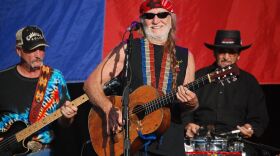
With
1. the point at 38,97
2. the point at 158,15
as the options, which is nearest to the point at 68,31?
the point at 38,97

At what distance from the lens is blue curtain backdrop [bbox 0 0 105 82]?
6930 millimetres

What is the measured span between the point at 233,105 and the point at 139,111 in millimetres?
1989

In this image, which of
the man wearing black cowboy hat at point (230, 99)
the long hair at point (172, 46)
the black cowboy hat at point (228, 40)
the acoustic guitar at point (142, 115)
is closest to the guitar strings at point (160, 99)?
the acoustic guitar at point (142, 115)

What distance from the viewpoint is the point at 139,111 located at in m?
5.31

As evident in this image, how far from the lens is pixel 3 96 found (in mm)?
5977

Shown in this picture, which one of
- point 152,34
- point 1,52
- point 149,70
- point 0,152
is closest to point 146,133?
point 149,70

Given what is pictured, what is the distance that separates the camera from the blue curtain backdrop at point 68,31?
6.93 meters

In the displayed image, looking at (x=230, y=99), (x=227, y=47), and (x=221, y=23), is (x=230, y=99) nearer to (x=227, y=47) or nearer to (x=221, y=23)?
(x=227, y=47)

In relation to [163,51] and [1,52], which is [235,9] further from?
[1,52]

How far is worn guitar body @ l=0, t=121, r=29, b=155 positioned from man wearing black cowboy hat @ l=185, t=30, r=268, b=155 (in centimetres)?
199

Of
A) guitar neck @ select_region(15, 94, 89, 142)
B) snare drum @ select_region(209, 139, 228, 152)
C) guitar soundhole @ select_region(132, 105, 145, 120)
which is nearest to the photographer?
guitar soundhole @ select_region(132, 105, 145, 120)

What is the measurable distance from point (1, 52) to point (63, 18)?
92cm

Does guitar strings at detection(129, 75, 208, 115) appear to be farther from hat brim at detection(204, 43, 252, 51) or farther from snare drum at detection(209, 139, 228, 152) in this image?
hat brim at detection(204, 43, 252, 51)

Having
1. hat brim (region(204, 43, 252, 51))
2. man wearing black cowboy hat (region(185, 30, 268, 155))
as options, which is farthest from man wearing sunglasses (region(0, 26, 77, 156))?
hat brim (region(204, 43, 252, 51))
